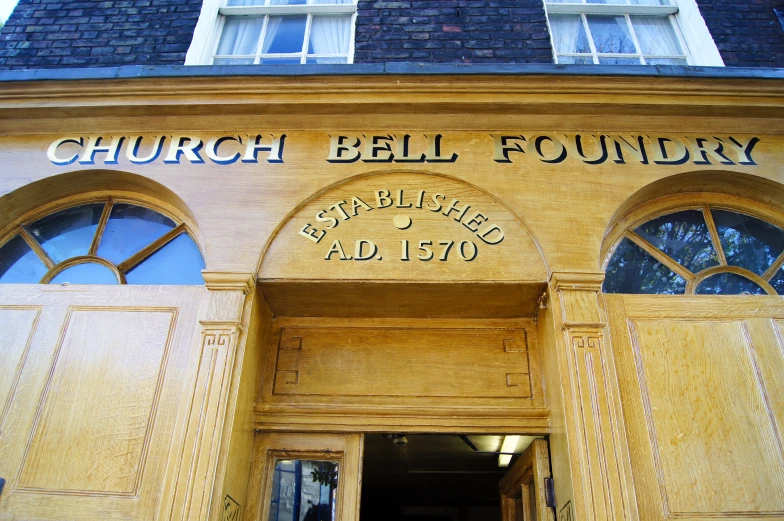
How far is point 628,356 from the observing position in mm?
3646

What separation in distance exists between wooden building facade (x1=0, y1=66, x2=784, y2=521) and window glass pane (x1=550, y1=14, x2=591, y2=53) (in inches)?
49.1

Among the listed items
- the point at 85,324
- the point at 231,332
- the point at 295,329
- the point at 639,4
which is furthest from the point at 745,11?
the point at 85,324

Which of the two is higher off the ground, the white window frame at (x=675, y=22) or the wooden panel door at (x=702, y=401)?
the white window frame at (x=675, y=22)

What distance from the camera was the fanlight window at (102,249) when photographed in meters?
4.21

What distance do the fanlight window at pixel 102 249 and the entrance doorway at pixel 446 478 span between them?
196 centimetres

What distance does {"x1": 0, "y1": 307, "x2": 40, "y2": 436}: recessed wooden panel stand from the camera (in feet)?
12.0

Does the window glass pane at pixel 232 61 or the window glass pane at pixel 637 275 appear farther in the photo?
the window glass pane at pixel 232 61

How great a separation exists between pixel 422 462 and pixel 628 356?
10.6 ft

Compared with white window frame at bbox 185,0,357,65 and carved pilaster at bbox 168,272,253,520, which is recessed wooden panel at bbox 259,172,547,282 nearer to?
carved pilaster at bbox 168,272,253,520

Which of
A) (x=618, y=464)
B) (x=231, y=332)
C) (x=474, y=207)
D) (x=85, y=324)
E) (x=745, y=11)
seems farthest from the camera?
(x=745, y=11)

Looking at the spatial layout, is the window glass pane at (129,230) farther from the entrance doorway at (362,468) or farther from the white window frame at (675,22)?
the white window frame at (675,22)

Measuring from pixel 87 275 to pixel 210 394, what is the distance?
1.56m

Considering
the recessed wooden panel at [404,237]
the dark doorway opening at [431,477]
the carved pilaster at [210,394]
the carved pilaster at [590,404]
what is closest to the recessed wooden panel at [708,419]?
the carved pilaster at [590,404]

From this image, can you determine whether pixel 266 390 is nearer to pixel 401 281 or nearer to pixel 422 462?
pixel 401 281
